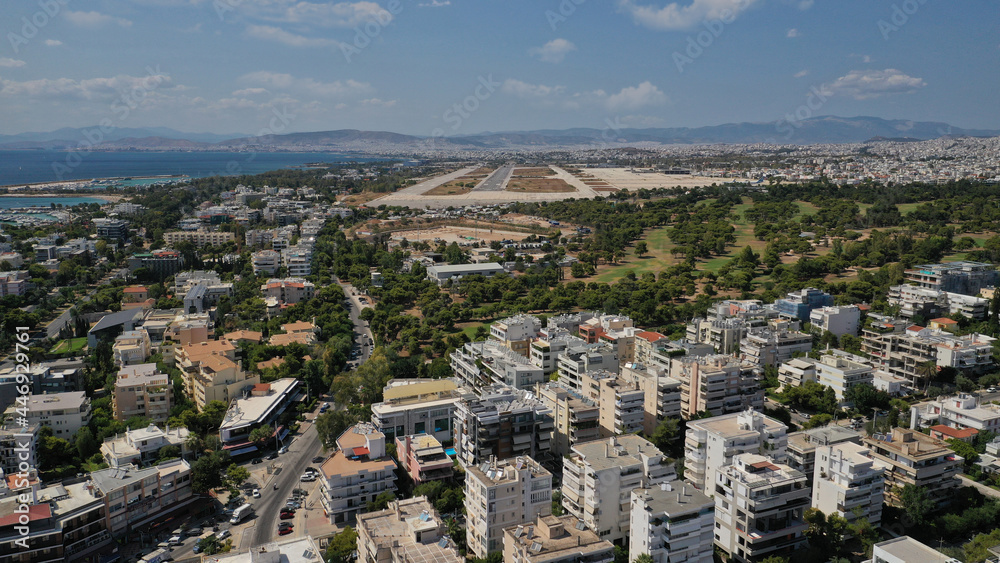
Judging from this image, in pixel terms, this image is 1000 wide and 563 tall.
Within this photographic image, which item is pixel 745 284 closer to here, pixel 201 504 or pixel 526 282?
pixel 526 282

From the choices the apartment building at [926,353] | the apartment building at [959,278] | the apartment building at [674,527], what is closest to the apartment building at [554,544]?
the apartment building at [674,527]

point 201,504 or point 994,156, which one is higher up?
point 994,156

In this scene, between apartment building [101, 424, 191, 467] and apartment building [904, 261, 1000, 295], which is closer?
apartment building [101, 424, 191, 467]

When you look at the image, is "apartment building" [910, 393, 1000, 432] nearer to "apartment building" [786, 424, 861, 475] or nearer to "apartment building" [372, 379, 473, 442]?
"apartment building" [786, 424, 861, 475]

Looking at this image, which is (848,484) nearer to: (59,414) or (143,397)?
(143,397)

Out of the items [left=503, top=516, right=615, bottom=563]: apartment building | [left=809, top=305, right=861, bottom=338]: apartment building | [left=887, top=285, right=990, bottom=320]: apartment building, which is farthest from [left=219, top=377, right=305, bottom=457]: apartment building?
[left=887, top=285, right=990, bottom=320]: apartment building

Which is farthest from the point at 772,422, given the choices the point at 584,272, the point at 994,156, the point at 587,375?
the point at 994,156
